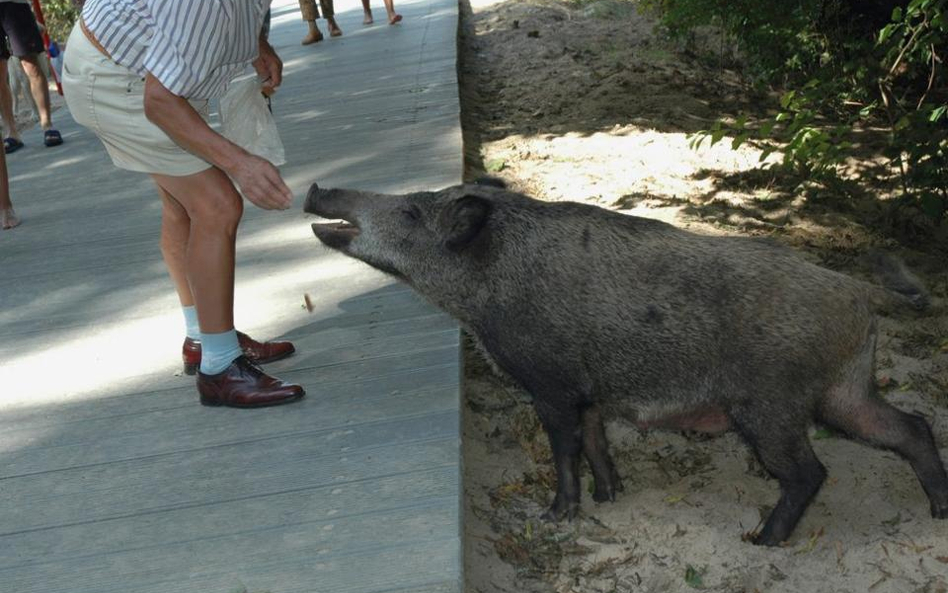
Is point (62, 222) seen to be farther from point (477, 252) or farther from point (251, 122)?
point (477, 252)

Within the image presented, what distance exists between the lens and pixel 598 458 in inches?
157

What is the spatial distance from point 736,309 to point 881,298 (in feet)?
2.04

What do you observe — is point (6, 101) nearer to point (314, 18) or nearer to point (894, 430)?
point (314, 18)

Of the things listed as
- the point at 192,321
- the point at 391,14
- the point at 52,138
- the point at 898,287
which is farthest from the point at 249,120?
the point at 391,14

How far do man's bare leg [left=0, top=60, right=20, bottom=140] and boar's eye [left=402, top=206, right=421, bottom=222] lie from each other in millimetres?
6081

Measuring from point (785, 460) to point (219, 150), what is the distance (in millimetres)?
2192

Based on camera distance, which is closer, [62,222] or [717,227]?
[717,227]

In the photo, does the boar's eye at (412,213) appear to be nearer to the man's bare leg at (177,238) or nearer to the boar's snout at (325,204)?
the boar's snout at (325,204)

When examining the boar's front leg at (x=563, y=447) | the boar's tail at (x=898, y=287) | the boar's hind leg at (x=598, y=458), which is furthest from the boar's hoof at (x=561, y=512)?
the boar's tail at (x=898, y=287)

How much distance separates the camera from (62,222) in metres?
6.71

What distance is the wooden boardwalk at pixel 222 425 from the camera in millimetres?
3139

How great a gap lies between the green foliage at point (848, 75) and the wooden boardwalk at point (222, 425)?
219 centimetres

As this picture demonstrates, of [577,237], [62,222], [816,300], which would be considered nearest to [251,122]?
[577,237]

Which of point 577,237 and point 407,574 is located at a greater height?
point 577,237
